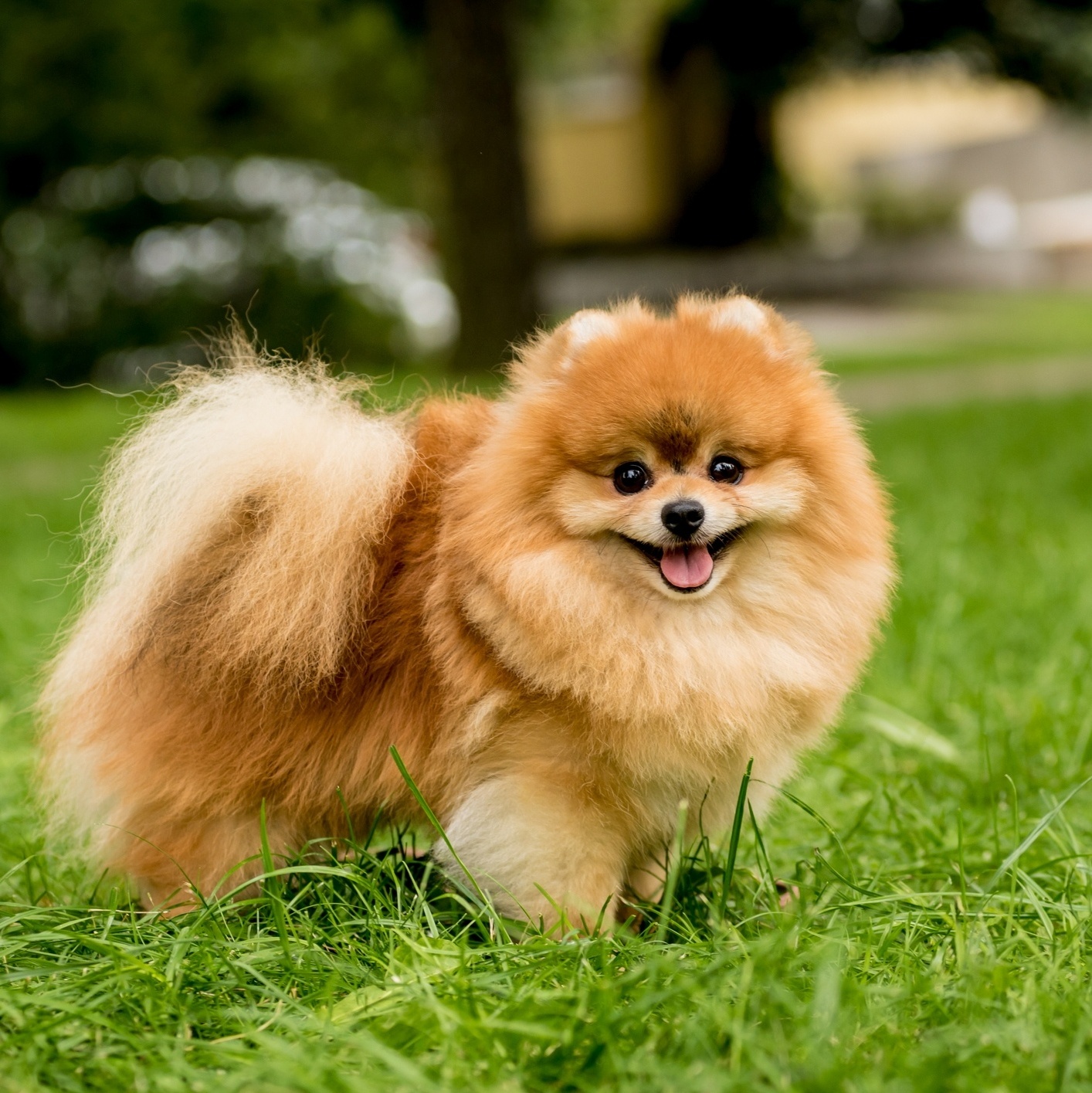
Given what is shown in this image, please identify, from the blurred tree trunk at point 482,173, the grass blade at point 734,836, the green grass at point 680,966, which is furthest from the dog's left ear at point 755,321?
the blurred tree trunk at point 482,173

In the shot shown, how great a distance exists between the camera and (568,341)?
258 cm

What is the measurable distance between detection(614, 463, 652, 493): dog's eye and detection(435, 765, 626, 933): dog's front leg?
0.57 m

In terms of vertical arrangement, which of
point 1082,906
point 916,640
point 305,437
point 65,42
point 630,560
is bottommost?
point 916,640

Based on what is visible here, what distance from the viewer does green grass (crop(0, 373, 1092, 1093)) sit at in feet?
6.37

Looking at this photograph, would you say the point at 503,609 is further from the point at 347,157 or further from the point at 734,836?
the point at 347,157

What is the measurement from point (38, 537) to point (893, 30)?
12.2 m

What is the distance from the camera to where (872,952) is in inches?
89.8

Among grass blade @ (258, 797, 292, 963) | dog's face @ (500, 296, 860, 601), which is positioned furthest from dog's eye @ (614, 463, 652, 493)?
grass blade @ (258, 797, 292, 963)

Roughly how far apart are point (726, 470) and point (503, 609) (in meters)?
0.52

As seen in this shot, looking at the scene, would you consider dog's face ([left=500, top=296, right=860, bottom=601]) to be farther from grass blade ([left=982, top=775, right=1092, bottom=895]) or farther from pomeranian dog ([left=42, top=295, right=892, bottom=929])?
grass blade ([left=982, top=775, right=1092, bottom=895])

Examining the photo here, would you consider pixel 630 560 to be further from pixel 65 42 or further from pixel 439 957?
pixel 65 42

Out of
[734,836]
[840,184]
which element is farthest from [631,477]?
[840,184]

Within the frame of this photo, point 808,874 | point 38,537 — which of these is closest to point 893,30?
point 38,537

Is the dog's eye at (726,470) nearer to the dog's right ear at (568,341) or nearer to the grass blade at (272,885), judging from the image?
the dog's right ear at (568,341)
